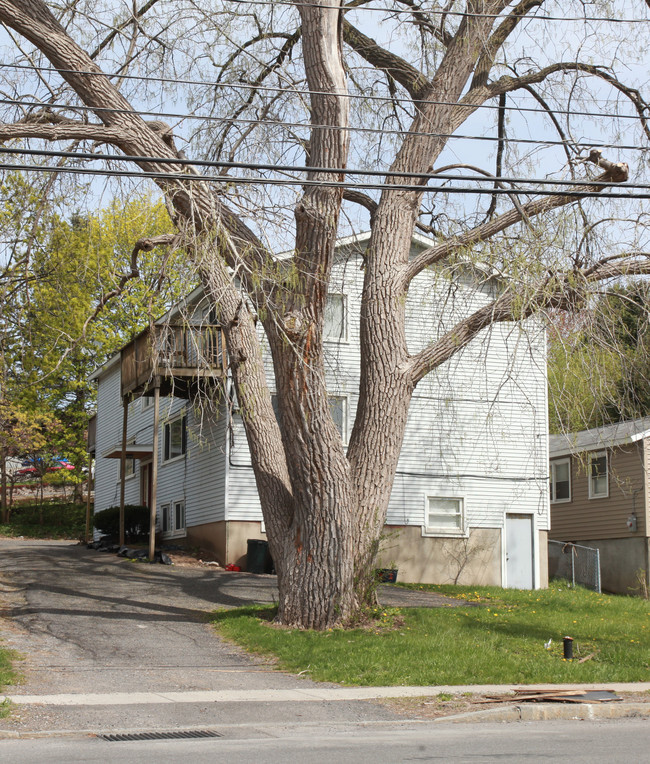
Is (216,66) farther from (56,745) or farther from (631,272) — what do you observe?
(56,745)

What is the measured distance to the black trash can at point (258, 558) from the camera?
22391mm

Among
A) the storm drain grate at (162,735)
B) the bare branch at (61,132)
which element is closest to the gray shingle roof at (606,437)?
the bare branch at (61,132)

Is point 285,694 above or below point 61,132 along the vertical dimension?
below

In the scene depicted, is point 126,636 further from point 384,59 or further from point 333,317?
point 333,317

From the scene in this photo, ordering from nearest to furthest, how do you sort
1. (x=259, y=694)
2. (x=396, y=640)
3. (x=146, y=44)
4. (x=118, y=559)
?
1. (x=259, y=694)
2. (x=396, y=640)
3. (x=146, y=44)
4. (x=118, y=559)

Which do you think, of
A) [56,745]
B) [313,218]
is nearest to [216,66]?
[313,218]

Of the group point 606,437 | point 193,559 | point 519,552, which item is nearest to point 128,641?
point 193,559

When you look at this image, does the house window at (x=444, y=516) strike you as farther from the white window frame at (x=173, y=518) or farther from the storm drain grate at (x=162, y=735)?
the storm drain grate at (x=162, y=735)

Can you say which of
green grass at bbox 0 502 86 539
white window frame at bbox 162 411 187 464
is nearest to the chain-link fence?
white window frame at bbox 162 411 187 464

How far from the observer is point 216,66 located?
1597 centimetres

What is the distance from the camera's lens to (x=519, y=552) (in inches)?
998

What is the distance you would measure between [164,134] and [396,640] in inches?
324

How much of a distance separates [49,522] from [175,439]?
55.9ft

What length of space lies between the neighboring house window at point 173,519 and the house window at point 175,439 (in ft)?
4.90
